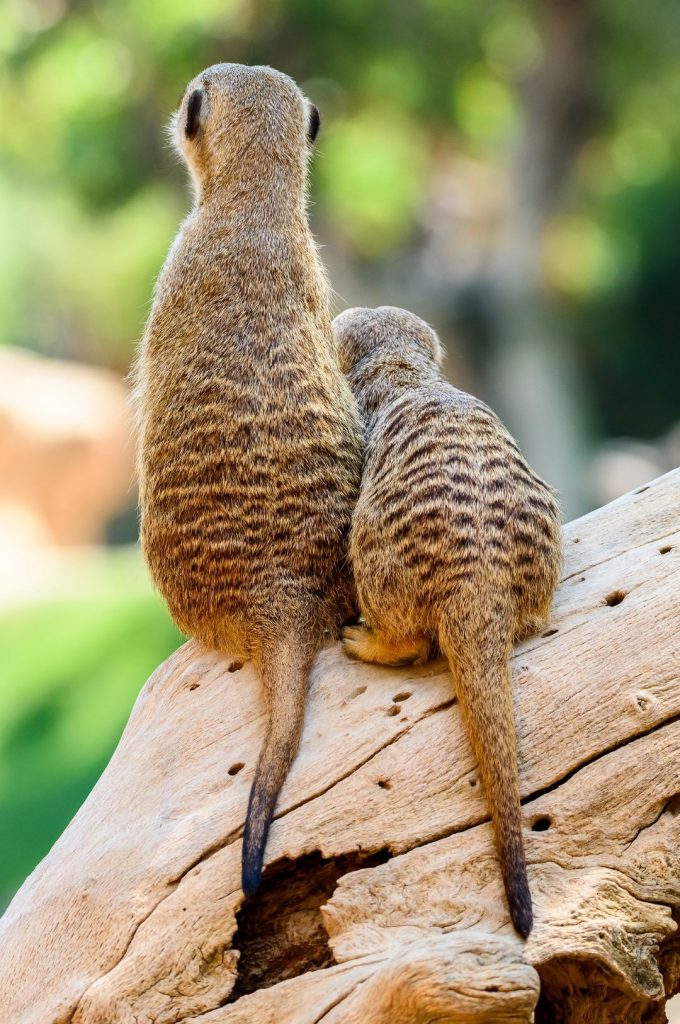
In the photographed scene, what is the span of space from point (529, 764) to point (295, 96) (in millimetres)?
1405

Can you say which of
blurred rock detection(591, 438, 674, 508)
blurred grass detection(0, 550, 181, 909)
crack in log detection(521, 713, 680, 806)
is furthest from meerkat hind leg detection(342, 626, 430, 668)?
blurred rock detection(591, 438, 674, 508)

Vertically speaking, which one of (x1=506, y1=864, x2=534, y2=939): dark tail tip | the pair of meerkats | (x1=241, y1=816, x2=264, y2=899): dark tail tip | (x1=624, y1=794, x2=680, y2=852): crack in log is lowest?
(x1=624, y1=794, x2=680, y2=852): crack in log

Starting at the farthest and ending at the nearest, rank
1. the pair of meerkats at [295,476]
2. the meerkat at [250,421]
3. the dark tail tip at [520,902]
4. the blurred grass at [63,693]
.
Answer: the blurred grass at [63,693] → the meerkat at [250,421] → the pair of meerkats at [295,476] → the dark tail tip at [520,902]

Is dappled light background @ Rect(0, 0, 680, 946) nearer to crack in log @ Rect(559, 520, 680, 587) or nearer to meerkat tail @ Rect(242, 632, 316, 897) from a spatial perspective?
crack in log @ Rect(559, 520, 680, 587)

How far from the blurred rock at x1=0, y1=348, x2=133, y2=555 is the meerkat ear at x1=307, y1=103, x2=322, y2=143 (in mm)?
6318

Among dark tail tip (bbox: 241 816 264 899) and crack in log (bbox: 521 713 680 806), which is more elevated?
dark tail tip (bbox: 241 816 264 899)

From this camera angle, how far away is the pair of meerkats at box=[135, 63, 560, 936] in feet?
6.02

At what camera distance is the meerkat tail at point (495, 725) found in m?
1.63

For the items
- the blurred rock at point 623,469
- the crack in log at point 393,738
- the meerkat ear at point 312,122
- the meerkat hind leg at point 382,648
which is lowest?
the blurred rock at point 623,469

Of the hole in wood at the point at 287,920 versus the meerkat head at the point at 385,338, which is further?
the meerkat head at the point at 385,338

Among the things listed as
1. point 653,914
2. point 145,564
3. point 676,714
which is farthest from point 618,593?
point 145,564

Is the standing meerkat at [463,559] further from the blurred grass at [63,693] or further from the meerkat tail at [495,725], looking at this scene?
the blurred grass at [63,693]

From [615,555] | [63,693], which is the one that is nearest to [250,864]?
[615,555]

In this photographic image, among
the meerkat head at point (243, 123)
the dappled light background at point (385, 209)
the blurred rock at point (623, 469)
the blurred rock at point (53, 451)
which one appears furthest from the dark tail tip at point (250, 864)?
the blurred rock at point (53, 451)
